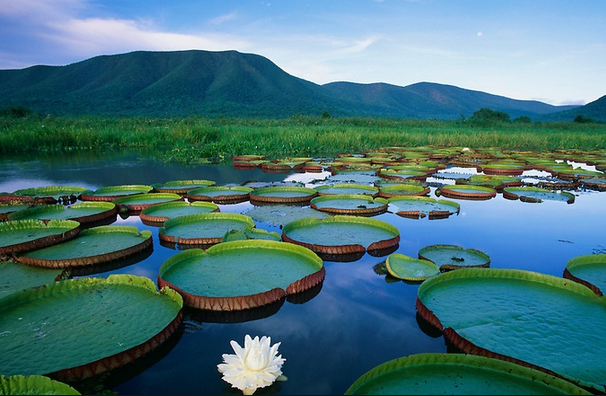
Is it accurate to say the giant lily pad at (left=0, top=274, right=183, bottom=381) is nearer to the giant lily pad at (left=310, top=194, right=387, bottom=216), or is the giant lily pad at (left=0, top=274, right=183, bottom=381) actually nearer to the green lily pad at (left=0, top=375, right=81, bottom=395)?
the green lily pad at (left=0, top=375, right=81, bottom=395)

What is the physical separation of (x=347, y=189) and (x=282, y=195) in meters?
1.11

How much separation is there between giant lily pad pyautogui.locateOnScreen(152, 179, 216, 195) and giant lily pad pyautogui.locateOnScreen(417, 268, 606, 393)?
13.5ft

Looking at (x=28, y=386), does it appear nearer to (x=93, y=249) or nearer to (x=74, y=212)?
(x=93, y=249)

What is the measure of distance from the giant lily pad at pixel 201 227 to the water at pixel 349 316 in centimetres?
14

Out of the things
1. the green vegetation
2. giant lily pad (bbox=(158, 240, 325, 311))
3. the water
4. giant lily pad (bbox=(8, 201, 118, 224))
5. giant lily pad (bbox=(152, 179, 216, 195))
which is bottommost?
the water

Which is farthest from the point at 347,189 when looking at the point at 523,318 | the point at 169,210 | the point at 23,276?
the point at 23,276

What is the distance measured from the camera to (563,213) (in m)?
4.74

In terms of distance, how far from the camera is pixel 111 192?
5.36 metres

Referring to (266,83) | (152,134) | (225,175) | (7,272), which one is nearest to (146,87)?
(266,83)

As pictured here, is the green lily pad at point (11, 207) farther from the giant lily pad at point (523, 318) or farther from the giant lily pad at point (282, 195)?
the giant lily pad at point (523, 318)

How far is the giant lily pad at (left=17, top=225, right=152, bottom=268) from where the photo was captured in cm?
280

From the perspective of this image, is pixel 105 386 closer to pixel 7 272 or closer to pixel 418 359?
pixel 418 359

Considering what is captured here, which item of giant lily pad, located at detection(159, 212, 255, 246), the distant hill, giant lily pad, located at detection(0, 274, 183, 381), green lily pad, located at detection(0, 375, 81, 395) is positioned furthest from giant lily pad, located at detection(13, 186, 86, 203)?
the distant hill

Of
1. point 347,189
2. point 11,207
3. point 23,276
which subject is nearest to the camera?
point 23,276
